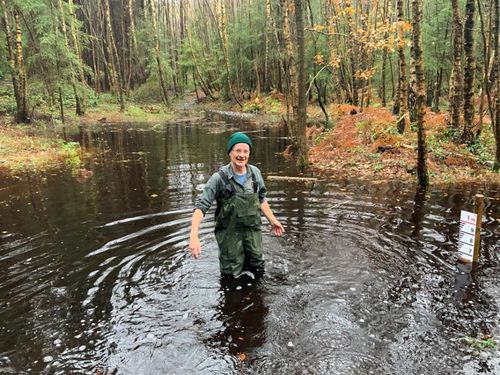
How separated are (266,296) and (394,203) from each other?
507 cm

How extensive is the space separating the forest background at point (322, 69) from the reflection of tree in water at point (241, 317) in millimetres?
6293

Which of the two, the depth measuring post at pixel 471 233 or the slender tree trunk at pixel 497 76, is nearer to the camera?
the depth measuring post at pixel 471 233

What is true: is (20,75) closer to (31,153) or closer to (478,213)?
(31,153)

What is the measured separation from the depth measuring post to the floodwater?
19cm

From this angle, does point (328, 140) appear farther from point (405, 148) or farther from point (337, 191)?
point (337, 191)

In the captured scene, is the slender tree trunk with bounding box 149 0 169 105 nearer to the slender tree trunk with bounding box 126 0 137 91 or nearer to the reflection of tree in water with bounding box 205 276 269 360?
the slender tree trunk with bounding box 126 0 137 91

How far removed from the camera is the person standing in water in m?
5.15

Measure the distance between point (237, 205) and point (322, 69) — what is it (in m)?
11.6

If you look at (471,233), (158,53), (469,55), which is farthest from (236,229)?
(158,53)

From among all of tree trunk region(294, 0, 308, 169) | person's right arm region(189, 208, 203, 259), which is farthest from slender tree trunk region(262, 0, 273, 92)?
person's right arm region(189, 208, 203, 259)

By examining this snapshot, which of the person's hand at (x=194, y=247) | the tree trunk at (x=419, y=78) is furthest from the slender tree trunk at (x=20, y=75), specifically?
the person's hand at (x=194, y=247)

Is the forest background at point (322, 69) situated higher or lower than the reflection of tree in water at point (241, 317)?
higher

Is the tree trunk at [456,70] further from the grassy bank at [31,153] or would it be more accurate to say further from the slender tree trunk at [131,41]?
the slender tree trunk at [131,41]

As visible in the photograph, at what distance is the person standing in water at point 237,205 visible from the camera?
5148 millimetres
